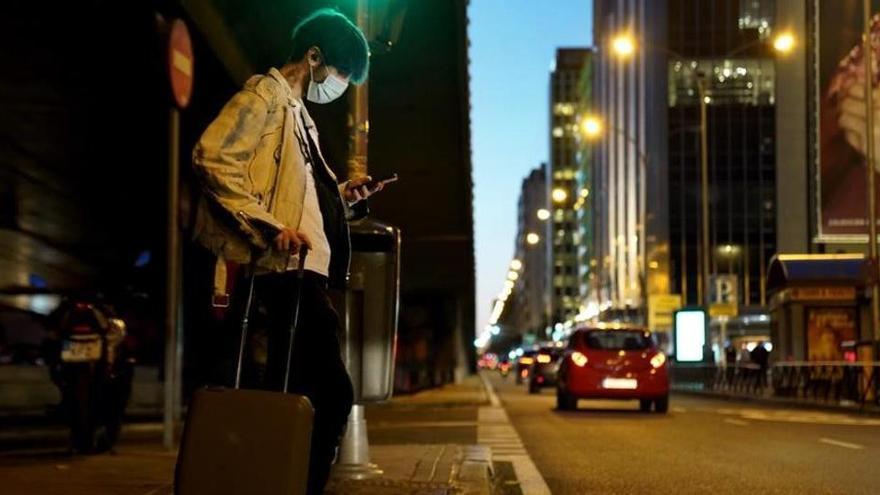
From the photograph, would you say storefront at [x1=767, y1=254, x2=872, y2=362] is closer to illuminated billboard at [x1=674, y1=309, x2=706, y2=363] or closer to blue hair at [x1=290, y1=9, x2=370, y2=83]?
illuminated billboard at [x1=674, y1=309, x2=706, y2=363]

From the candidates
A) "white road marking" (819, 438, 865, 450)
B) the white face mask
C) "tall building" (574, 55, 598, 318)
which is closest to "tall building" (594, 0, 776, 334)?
"tall building" (574, 55, 598, 318)

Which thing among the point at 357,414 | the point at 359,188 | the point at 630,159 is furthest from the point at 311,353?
the point at 630,159

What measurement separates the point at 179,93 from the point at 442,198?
1982cm

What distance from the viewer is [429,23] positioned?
54.3ft

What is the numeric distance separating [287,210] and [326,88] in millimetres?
590

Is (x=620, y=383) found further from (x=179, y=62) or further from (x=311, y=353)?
(x=311, y=353)

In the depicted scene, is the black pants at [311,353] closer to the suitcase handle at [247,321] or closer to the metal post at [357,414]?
the suitcase handle at [247,321]

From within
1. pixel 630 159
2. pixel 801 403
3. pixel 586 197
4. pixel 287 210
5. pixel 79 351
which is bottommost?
pixel 801 403

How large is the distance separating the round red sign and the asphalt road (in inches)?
170

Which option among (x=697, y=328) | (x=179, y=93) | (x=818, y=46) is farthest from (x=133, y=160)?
(x=697, y=328)

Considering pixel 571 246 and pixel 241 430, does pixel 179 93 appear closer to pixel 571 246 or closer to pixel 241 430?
pixel 241 430

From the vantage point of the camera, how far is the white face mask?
443 centimetres

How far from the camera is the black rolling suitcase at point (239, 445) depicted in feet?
12.0

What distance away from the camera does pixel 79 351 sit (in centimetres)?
998
